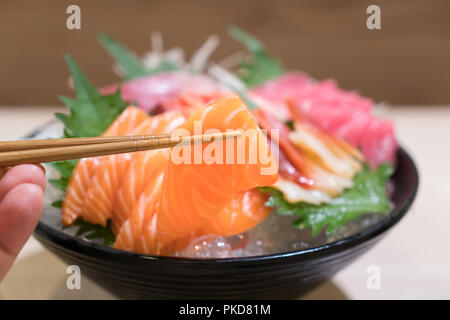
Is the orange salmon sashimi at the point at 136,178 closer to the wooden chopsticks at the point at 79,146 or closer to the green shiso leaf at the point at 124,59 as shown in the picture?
the wooden chopsticks at the point at 79,146

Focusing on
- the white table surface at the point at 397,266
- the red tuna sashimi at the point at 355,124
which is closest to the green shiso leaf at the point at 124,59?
the red tuna sashimi at the point at 355,124

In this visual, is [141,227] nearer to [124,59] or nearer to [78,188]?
[78,188]

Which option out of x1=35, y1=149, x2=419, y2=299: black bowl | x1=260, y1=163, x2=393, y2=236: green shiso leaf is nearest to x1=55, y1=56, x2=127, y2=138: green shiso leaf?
x1=35, y1=149, x2=419, y2=299: black bowl

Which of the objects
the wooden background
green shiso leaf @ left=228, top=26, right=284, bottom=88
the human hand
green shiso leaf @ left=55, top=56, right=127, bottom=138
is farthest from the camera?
the wooden background

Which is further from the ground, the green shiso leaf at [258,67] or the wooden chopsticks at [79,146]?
the green shiso leaf at [258,67]

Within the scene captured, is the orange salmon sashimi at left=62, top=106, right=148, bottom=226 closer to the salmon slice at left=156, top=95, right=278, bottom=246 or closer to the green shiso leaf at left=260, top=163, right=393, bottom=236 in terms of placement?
the salmon slice at left=156, top=95, right=278, bottom=246

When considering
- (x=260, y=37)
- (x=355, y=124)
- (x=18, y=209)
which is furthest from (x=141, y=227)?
(x=260, y=37)
